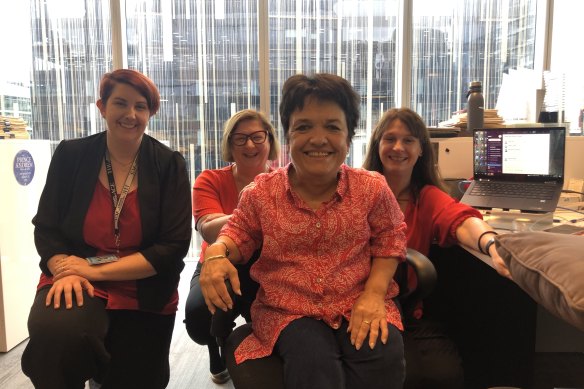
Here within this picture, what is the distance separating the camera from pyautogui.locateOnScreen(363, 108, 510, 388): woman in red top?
1480mm

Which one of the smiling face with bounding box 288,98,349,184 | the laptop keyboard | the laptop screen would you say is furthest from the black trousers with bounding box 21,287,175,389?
the laptop screen

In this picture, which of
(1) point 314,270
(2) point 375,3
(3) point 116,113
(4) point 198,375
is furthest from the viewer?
(2) point 375,3

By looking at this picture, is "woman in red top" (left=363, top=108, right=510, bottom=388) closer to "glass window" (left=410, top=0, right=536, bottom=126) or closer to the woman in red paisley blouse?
the woman in red paisley blouse

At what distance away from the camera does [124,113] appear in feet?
5.44

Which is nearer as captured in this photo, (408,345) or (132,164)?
(408,345)

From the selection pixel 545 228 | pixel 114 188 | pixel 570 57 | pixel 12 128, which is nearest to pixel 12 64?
pixel 12 128

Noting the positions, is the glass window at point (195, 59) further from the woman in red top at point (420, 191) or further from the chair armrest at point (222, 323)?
the chair armrest at point (222, 323)

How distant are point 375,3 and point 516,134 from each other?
2.30 m

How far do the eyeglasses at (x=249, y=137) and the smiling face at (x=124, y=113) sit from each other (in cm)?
43

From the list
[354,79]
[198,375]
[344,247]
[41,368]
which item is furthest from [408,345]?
[354,79]

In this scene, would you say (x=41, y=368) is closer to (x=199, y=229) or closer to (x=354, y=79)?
(x=199, y=229)

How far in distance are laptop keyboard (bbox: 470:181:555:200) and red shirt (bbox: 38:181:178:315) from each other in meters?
1.53

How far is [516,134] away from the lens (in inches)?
82.1

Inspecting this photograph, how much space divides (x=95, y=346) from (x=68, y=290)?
21 cm
